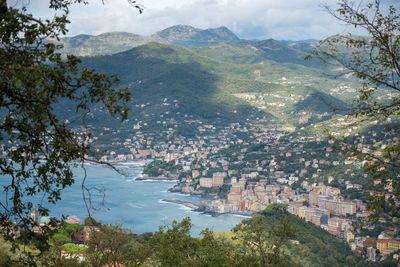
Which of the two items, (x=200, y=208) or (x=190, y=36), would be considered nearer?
(x=200, y=208)

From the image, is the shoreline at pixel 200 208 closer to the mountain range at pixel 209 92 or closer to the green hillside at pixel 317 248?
the green hillside at pixel 317 248

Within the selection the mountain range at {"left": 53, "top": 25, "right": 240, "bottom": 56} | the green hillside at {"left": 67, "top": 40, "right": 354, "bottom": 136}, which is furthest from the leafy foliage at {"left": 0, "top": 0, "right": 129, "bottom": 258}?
the mountain range at {"left": 53, "top": 25, "right": 240, "bottom": 56}

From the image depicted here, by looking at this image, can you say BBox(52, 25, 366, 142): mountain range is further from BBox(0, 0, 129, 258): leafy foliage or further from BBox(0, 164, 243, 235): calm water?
BBox(0, 0, 129, 258): leafy foliage

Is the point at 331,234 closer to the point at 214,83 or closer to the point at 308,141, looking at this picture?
the point at 308,141

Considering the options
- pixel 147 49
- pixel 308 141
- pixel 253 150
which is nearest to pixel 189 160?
pixel 253 150

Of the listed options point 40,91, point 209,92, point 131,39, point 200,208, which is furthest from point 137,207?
point 131,39

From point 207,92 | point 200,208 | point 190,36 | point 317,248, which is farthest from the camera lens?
point 190,36

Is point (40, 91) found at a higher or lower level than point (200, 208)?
higher


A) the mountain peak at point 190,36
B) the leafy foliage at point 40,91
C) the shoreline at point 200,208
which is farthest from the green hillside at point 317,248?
the mountain peak at point 190,36

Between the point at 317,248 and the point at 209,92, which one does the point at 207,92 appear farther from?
the point at 317,248
